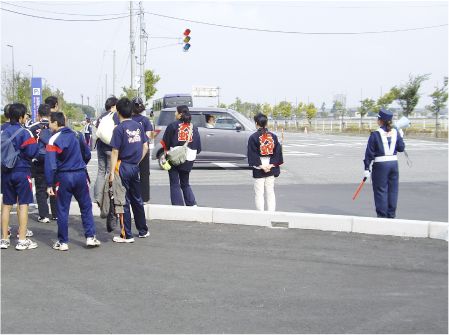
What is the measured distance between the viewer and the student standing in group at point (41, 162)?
8164 mm

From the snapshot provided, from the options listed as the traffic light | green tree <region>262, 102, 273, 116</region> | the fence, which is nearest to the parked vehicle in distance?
the fence

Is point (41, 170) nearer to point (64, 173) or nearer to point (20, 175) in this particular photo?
point (20, 175)

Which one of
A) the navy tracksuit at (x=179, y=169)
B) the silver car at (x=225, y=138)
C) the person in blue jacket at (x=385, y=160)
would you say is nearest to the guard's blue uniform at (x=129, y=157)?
the navy tracksuit at (x=179, y=169)

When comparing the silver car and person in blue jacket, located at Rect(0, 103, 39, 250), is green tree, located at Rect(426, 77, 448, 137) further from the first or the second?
person in blue jacket, located at Rect(0, 103, 39, 250)

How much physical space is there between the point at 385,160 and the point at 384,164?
59 mm

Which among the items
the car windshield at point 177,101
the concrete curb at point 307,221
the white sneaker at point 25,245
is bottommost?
the white sneaker at point 25,245

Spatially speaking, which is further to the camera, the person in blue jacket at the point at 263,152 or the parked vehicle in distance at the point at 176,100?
the parked vehicle in distance at the point at 176,100

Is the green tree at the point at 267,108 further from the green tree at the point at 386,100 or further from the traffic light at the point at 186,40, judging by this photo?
the traffic light at the point at 186,40

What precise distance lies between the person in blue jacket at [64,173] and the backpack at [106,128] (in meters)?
1.21

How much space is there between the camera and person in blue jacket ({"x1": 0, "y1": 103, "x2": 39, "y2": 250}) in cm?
700

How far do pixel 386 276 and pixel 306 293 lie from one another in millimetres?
1054

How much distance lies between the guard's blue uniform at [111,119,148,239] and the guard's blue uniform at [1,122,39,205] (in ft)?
3.45

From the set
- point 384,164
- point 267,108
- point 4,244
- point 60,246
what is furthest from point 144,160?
point 267,108

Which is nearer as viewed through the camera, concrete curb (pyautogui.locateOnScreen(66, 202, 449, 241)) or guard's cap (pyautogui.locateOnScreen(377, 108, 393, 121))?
concrete curb (pyautogui.locateOnScreen(66, 202, 449, 241))
